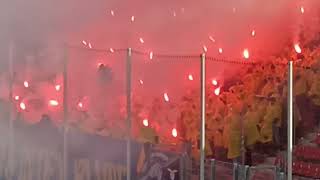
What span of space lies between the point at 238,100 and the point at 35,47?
1.27 m

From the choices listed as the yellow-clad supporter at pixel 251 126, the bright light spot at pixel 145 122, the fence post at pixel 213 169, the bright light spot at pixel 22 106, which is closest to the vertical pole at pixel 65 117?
the bright light spot at pixel 145 122

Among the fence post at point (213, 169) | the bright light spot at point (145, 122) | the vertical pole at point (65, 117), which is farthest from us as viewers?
the bright light spot at point (145, 122)

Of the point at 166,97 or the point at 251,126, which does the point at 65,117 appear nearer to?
the point at 166,97

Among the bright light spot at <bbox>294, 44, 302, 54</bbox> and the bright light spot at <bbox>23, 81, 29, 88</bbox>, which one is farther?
the bright light spot at <bbox>294, 44, 302, 54</bbox>

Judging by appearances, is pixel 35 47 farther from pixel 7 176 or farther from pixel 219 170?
pixel 219 170

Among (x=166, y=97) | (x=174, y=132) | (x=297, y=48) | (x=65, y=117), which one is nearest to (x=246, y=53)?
(x=297, y=48)

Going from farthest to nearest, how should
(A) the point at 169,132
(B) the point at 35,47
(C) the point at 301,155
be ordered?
(B) the point at 35,47
(A) the point at 169,132
(C) the point at 301,155

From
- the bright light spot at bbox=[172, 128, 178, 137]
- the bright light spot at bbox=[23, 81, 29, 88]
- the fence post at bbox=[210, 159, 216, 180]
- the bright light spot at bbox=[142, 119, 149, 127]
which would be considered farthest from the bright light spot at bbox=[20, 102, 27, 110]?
the fence post at bbox=[210, 159, 216, 180]

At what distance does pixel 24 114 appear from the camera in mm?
4008

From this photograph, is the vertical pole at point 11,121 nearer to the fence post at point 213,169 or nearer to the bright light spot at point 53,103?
the bright light spot at point 53,103

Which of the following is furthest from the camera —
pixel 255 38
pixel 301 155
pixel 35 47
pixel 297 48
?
pixel 255 38

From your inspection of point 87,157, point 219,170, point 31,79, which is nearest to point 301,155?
point 219,170

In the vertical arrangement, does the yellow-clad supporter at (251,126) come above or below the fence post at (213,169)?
above

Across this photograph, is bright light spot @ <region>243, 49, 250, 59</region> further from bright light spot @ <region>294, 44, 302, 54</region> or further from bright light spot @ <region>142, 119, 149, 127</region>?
bright light spot @ <region>142, 119, 149, 127</region>
